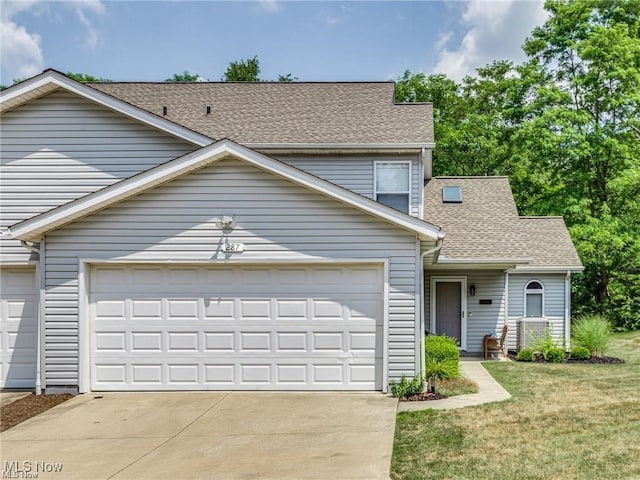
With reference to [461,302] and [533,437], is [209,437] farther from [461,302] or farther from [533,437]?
[461,302]

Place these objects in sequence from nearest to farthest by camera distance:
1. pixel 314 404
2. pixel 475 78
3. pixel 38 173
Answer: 1. pixel 314 404
2. pixel 38 173
3. pixel 475 78

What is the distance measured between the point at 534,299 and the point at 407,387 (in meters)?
8.39

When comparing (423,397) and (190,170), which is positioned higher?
(190,170)

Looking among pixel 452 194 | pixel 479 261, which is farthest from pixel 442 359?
pixel 452 194

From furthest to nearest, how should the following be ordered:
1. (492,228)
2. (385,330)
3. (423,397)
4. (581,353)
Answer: (492,228) → (581,353) → (385,330) → (423,397)

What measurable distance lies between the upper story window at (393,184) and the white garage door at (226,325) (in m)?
3.50

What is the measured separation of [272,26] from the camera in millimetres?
16359

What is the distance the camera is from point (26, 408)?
28.4 ft

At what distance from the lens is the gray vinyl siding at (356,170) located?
12328mm

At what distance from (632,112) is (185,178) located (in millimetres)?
18969

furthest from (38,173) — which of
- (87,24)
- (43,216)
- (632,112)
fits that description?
(632,112)

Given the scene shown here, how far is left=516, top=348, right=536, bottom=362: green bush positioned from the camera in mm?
14055

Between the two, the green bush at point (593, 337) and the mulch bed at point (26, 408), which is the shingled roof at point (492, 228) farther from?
the mulch bed at point (26, 408)

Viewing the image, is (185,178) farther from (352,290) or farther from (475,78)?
(475,78)
